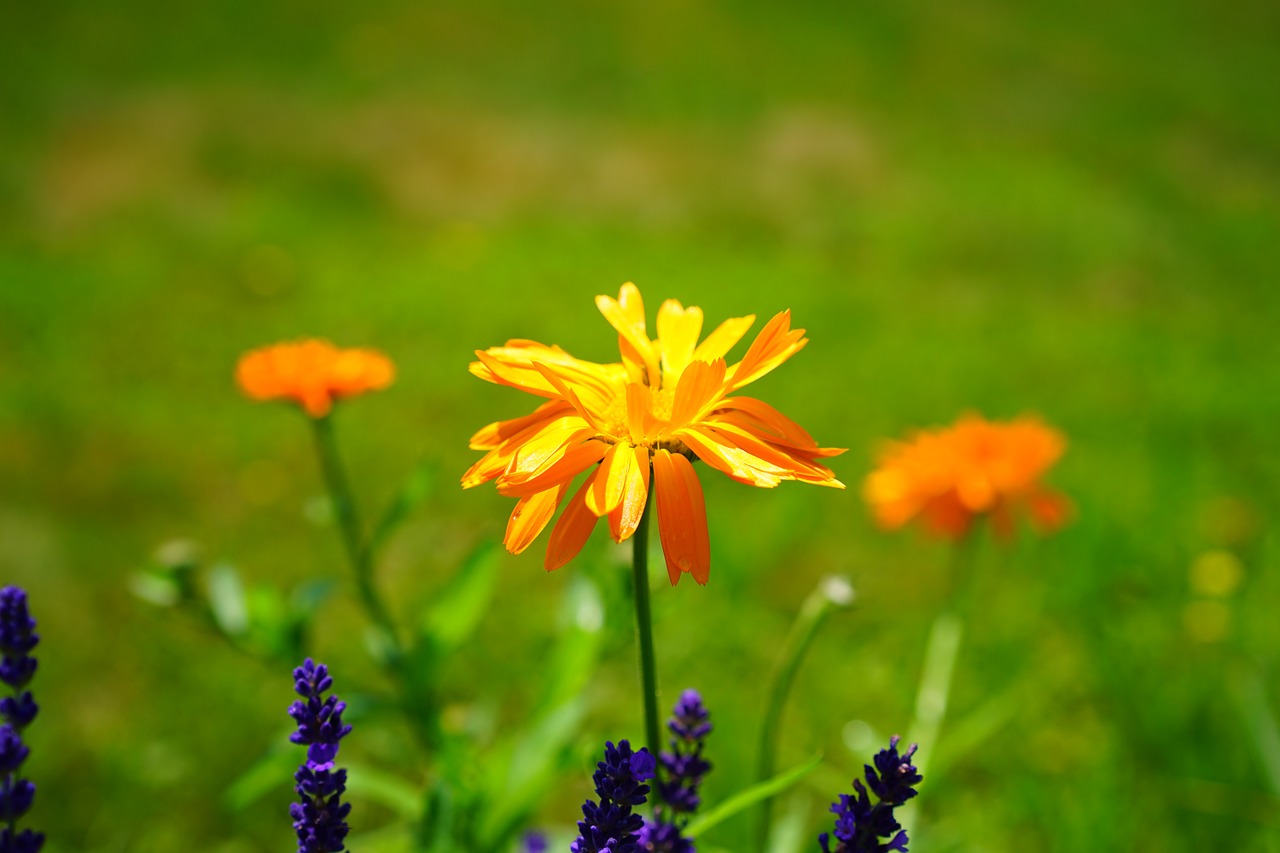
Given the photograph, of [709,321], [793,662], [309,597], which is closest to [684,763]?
[793,662]

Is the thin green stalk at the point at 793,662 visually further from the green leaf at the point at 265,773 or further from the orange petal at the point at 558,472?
the green leaf at the point at 265,773

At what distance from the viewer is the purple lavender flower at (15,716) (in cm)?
81

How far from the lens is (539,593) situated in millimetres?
2680

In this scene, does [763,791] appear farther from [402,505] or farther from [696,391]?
[402,505]

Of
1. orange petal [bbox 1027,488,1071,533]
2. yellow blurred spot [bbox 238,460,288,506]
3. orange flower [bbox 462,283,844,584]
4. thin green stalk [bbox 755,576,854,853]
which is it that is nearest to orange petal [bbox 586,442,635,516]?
orange flower [bbox 462,283,844,584]

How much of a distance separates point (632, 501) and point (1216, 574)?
2528 mm

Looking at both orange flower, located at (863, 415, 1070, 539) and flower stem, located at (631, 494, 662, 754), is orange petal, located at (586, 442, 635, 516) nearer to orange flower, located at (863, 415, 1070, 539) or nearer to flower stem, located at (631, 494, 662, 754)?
flower stem, located at (631, 494, 662, 754)

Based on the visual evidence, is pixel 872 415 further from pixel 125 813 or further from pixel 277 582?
pixel 125 813

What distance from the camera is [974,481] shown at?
1681mm

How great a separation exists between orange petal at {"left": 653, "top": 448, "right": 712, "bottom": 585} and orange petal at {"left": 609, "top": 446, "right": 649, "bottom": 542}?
18 millimetres

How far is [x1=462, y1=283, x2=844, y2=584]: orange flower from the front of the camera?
2.47 feet

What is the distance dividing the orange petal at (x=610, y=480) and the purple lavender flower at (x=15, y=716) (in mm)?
494

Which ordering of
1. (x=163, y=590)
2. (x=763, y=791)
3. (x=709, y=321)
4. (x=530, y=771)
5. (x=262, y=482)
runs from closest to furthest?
1. (x=763, y=791)
2. (x=530, y=771)
3. (x=163, y=590)
4. (x=262, y=482)
5. (x=709, y=321)

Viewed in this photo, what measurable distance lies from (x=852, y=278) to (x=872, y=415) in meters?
1.60
